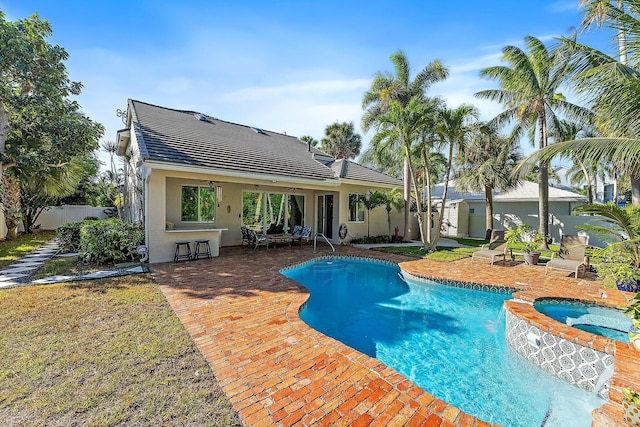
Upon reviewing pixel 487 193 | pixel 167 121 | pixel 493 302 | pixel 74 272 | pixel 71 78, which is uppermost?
pixel 71 78

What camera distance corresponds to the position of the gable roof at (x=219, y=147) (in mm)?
11039

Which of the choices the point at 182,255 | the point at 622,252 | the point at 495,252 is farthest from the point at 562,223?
the point at 182,255

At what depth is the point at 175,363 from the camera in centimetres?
379

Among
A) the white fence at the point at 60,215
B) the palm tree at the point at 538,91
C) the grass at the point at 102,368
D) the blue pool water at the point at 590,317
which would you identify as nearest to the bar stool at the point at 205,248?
the grass at the point at 102,368

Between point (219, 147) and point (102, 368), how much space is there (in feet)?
36.7

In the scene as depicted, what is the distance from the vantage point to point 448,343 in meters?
5.66

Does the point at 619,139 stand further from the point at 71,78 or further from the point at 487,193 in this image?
the point at 71,78

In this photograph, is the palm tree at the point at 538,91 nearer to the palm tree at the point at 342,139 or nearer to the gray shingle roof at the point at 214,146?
the gray shingle roof at the point at 214,146

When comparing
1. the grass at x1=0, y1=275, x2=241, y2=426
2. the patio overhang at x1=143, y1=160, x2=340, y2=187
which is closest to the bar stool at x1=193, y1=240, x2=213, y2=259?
the patio overhang at x1=143, y1=160, x2=340, y2=187

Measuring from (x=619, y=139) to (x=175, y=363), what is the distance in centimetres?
984

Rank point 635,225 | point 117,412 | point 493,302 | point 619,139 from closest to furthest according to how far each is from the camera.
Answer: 1. point 117,412
2. point 619,139
3. point 635,225
4. point 493,302

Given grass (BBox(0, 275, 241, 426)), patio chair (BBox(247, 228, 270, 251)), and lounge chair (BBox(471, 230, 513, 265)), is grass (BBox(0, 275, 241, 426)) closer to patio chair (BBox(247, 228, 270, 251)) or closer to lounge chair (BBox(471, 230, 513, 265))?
patio chair (BBox(247, 228, 270, 251))

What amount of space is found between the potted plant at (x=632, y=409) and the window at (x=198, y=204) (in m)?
14.0

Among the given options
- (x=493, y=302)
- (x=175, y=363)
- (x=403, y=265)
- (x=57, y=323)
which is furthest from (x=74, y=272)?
(x=493, y=302)
